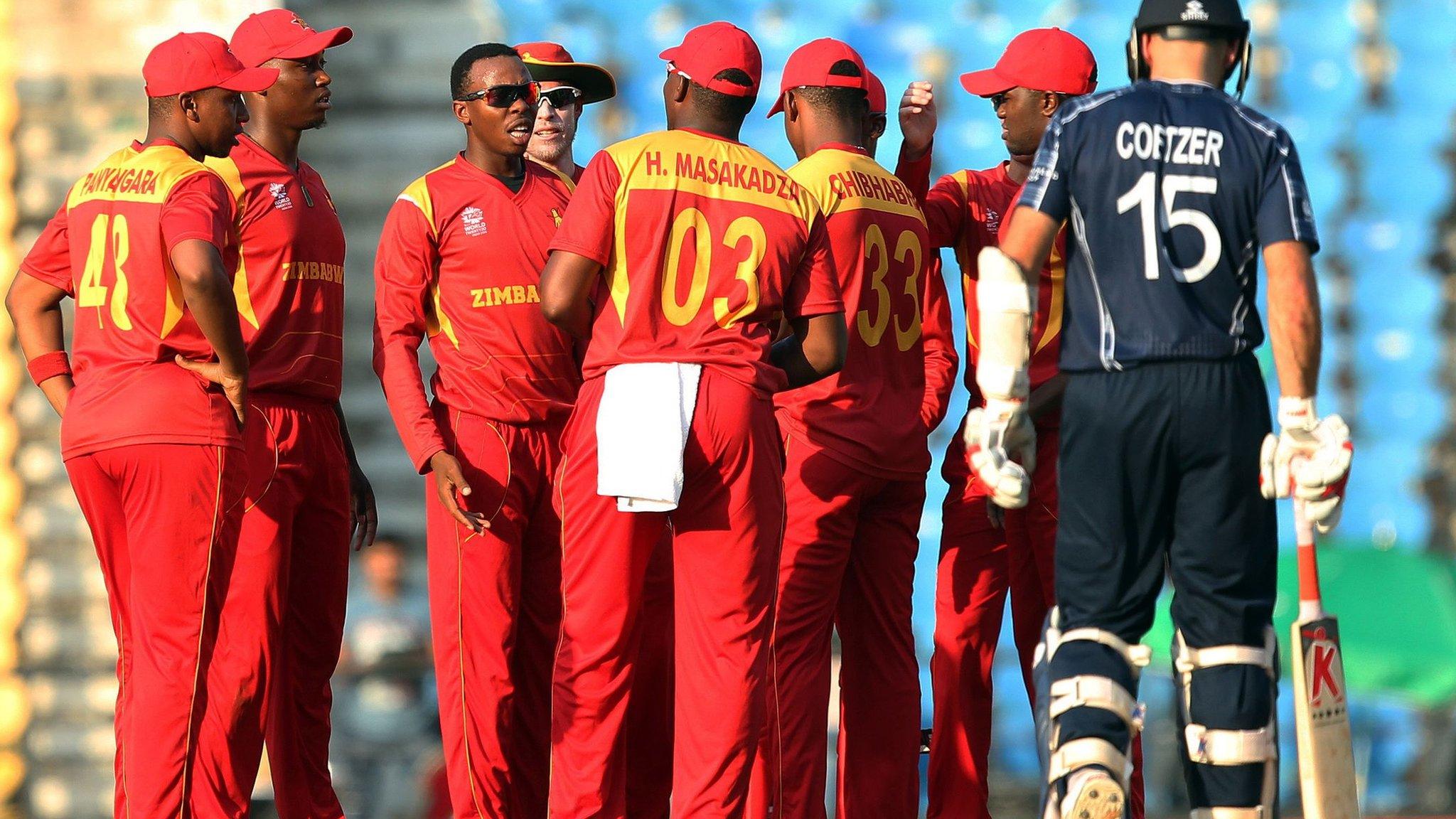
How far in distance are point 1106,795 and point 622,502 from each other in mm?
1389

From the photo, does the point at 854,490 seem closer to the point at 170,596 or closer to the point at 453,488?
the point at 453,488

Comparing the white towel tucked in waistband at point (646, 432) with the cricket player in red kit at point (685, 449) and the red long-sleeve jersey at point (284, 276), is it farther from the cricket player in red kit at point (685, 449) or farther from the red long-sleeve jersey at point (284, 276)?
the red long-sleeve jersey at point (284, 276)

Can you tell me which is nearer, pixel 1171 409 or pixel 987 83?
pixel 1171 409

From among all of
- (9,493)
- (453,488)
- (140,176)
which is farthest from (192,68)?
(9,493)

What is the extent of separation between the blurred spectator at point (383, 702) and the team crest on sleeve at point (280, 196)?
292 cm

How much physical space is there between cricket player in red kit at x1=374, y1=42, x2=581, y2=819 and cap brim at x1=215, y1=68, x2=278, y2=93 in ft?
1.73

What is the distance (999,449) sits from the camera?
4551 mm

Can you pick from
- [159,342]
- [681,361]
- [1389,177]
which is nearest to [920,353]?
[681,361]

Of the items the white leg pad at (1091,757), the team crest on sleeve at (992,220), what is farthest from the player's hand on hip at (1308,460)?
the team crest on sleeve at (992,220)

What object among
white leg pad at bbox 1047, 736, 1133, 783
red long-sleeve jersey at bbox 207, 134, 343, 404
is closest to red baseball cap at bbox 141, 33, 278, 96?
red long-sleeve jersey at bbox 207, 134, 343, 404

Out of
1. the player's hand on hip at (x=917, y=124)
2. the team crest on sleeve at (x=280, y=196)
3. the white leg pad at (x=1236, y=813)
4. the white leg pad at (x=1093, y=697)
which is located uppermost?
the player's hand on hip at (x=917, y=124)

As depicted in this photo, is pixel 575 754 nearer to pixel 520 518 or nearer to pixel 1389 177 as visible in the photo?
pixel 520 518

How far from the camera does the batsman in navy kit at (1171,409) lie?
15.0ft

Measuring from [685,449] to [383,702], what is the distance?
12.2 feet
